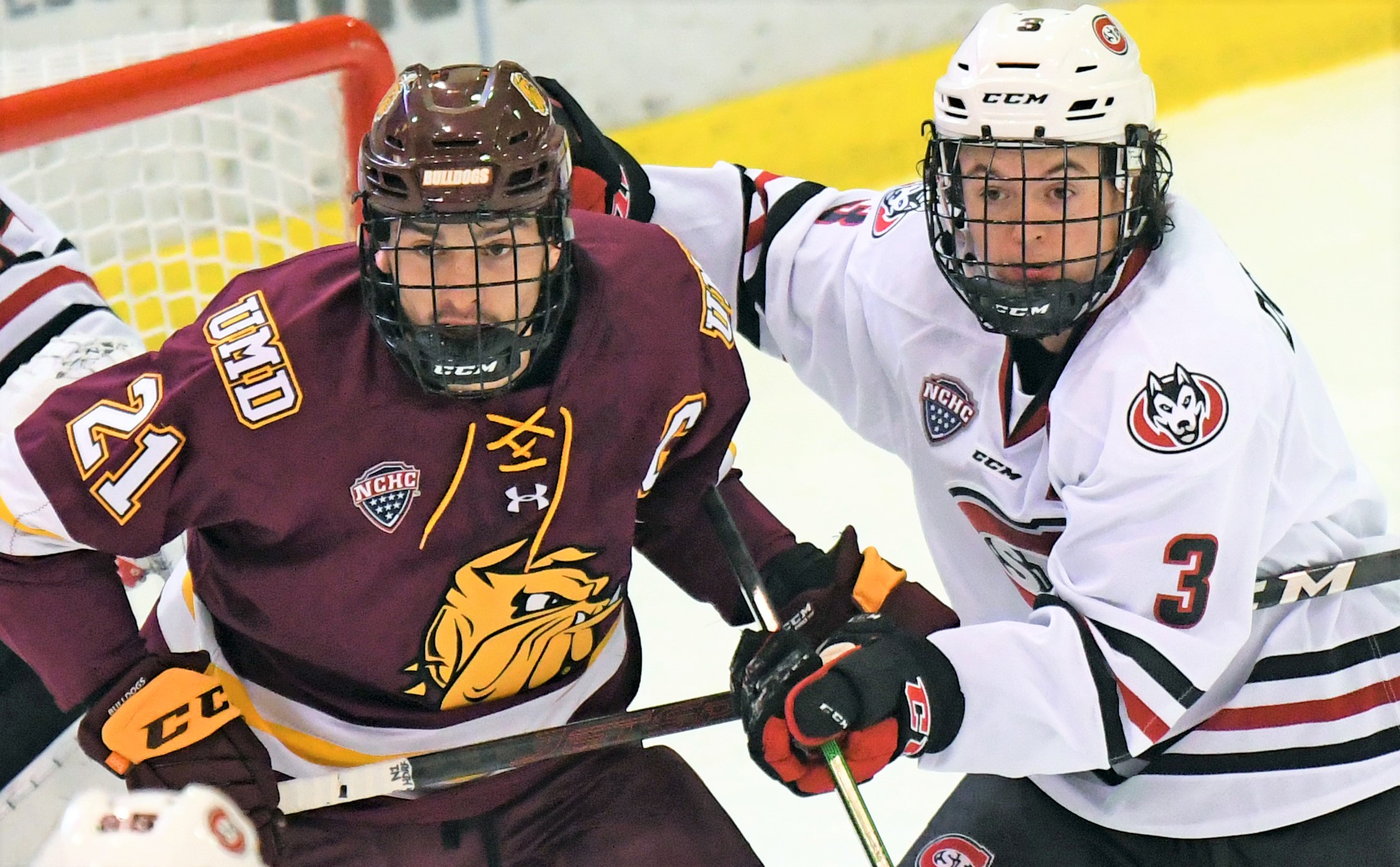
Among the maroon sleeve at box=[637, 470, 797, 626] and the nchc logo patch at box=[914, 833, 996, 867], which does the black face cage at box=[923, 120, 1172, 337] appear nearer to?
the maroon sleeve at box=[637, 470, 797, 626]

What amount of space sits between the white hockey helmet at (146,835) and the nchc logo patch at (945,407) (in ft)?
3.63

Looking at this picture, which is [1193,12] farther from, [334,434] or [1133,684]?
[334,434]

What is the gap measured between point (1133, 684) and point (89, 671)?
1.14 meters

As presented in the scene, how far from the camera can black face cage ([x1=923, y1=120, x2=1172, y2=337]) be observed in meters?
1.75

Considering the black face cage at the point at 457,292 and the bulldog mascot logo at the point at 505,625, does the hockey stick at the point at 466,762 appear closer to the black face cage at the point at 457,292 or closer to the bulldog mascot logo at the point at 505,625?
the bulldog mascot logo at the point at 505,625

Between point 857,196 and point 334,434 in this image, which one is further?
point 857,196

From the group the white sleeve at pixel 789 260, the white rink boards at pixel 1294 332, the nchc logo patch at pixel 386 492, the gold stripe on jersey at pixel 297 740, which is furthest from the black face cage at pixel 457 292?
the white rink boards at pixel 1294 332

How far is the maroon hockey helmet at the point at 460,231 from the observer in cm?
156

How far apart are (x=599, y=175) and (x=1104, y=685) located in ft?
3.17

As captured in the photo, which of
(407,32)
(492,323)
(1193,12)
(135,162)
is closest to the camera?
(492,323)

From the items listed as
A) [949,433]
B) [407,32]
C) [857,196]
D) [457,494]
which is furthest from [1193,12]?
[457,494]

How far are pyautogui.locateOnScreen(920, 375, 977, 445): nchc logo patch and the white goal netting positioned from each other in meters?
1.01

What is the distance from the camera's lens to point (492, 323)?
1.58 m

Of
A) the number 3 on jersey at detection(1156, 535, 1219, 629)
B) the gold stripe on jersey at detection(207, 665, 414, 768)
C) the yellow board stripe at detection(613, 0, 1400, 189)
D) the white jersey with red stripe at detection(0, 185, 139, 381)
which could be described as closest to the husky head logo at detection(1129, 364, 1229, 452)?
the number 3 on jersey at detection(1156, 535, 1219, 629)
